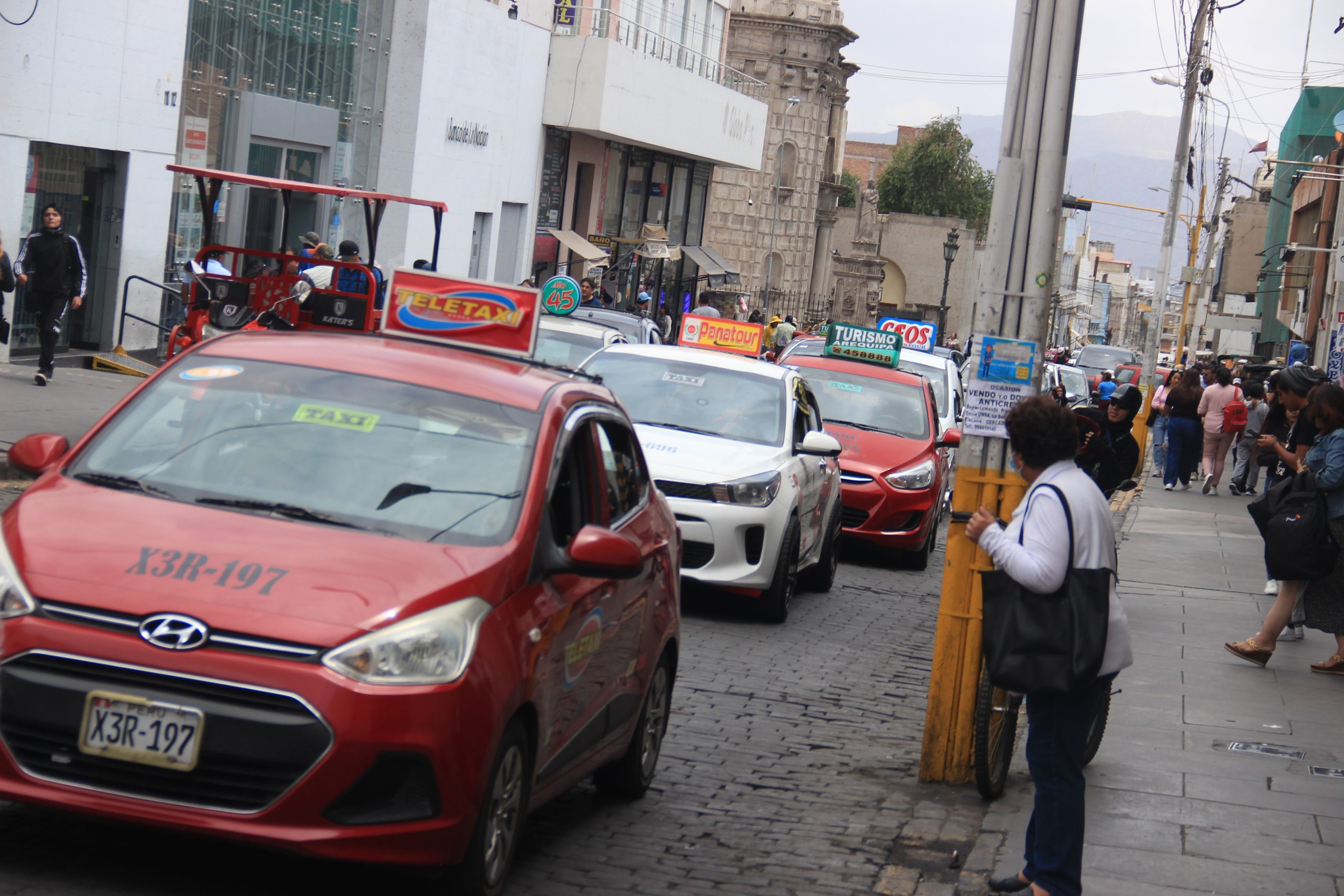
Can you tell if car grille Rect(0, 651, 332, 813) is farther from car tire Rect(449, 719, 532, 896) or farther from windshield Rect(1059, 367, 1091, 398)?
windshield Rect(1059, 367, 1091, 398)

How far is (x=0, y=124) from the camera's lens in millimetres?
18859

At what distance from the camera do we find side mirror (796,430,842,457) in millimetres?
11711

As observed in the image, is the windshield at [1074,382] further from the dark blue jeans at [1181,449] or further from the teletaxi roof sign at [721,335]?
the teletaxi roof sign at [721,335]

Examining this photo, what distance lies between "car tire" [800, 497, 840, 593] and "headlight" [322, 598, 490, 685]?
8.55 metres

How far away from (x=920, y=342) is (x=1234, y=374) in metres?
19.8

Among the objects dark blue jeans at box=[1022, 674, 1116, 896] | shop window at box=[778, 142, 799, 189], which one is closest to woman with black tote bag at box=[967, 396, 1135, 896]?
dark blue jeans at box=[1022, 674, 1116, 896]

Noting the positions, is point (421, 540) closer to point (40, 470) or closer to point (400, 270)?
point (40, 470)

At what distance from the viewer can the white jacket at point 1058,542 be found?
18.0ft

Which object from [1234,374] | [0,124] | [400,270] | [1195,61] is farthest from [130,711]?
[1234,374]

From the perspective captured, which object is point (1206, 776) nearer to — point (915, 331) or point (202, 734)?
point (202, 734)

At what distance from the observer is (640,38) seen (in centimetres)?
3975

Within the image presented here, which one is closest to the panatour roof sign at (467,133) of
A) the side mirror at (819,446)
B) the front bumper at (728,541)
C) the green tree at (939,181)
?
the side mirror at (819,446)

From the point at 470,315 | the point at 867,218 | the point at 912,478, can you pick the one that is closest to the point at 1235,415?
the point at 912,478

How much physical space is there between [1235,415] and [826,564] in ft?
46.5
